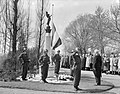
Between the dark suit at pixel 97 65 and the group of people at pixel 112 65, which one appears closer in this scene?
the dark suit at pixel 97 65

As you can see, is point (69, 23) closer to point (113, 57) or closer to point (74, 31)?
point (74, 31)

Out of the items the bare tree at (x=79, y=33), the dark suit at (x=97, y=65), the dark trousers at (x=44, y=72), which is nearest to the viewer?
the dark suit at (x=97, y=65)

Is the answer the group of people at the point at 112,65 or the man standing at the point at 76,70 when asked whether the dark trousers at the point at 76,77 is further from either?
the group of people at the point at 112,65

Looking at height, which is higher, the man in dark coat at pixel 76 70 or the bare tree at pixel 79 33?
the bare tree at pixel 79 33

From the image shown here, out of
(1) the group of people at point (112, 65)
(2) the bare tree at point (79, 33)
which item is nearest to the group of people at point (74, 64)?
(1) the group of people at point (112, 65)

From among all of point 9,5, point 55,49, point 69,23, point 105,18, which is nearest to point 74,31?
point 69,23

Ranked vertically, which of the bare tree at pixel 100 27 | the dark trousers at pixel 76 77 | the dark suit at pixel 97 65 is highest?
the bare tree at pixel 100 27

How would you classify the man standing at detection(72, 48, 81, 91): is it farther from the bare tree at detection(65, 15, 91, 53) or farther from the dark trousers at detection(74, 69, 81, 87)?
the bare tree at detection(65, 15, 91, 53)

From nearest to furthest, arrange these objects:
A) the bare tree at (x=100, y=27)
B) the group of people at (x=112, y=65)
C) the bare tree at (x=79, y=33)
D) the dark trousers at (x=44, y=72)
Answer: the dark trousers at (x=44, y=72) → the group of people at (x=112, y=65) → the bare tree at (x=100, y=27) → the bare tree at (x=79, y=33)

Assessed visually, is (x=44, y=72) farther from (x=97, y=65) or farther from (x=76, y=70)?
(x=76, y=70)

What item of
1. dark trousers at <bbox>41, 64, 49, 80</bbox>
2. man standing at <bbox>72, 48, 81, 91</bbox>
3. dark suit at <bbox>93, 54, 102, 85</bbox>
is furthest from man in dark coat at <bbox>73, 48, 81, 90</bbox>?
dark trousers at <bbox>41, 64, 49, 80</bbox>

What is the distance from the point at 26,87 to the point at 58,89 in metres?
1.60

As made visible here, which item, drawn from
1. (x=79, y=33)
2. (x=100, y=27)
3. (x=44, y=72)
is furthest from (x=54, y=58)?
(x=79, y=33)

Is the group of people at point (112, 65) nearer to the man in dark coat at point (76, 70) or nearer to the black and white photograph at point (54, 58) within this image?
the black and white photograph at point (54, 58)
